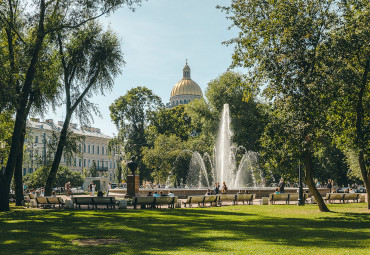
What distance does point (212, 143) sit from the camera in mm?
51875

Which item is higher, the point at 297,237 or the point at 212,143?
the point at 212,143

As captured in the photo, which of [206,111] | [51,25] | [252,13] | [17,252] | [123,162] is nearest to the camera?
[17,252]

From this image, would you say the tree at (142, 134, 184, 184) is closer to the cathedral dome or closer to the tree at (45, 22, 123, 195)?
the tree at (45, 22, 123, 195)

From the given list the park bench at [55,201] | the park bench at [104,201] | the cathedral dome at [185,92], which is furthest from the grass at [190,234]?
the cathedral dome at [185,92]

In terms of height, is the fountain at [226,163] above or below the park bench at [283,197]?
above

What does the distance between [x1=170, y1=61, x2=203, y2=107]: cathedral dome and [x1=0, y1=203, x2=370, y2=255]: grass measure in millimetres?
132860

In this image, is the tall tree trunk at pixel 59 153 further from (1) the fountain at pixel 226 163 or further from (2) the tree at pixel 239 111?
(2) the tree at pixel 239 111

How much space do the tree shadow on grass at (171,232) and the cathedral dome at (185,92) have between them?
133173mm

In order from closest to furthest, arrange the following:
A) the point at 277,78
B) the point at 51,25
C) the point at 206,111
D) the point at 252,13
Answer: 1. the point at 277,78
2. the point at 252,13
3. the point at 51,25
4. the point at 206,111

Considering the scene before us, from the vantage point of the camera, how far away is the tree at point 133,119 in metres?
59.5

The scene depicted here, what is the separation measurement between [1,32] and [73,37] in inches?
166

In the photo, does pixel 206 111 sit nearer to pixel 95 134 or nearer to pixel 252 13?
pixel 252 13

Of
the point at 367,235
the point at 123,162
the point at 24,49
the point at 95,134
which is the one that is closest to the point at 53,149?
the point at 24,49

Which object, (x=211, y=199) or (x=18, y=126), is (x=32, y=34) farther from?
(x=211, y=199)
